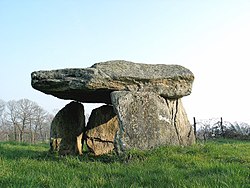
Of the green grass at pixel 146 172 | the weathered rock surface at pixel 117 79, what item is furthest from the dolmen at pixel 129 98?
the green grass at pixel 146 172

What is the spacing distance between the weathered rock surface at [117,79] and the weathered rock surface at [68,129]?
4.41ft

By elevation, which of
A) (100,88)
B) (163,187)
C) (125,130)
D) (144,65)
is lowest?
(163,187)

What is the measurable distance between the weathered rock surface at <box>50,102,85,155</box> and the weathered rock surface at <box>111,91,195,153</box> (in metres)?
3.18

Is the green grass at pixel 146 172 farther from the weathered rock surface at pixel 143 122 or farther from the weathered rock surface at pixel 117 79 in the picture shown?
the weathered rock surface at pixel 117 79

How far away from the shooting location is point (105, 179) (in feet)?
20.6

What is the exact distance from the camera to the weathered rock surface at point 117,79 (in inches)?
413

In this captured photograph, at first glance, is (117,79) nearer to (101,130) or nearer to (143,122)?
(143,122)

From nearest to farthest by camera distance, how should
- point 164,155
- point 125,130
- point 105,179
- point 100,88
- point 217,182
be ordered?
point 217,182 → point 105,179 → point 164,155 → point 125,130 → point 100,88

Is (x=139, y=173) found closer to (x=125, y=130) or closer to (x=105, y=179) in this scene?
(x=105, y=179)

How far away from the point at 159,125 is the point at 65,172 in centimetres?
388

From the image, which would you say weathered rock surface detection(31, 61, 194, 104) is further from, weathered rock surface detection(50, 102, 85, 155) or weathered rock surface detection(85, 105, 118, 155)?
weathered rock surface detection(85, 105, 118, 155)

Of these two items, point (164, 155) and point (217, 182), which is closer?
point (217, 182)

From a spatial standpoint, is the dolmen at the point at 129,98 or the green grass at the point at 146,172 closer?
the green grass at the point at 146,172

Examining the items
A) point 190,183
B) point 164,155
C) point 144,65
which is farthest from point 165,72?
point 190,183
